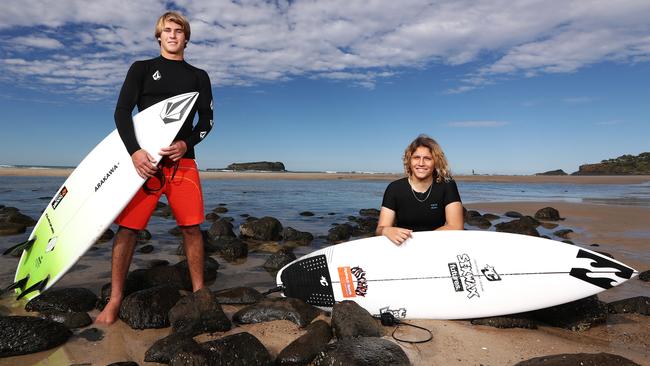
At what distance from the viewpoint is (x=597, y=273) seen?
3.73 metres

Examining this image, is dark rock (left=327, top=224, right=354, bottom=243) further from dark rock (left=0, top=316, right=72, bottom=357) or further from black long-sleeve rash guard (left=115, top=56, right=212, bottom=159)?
dark rock (left=0, top=316, right=72, bottom=357)

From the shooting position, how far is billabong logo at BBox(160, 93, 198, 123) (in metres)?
3.97

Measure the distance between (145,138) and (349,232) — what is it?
6.17 m

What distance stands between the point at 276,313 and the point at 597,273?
307 cm

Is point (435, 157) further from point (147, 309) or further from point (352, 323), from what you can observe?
point (147, 309)

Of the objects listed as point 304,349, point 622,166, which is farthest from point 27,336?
point 622,166

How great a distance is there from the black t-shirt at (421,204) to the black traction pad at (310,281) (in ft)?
3.38

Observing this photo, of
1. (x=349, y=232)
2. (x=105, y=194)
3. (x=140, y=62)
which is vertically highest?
(x=140, y=62)

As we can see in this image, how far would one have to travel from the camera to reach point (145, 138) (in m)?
4.03

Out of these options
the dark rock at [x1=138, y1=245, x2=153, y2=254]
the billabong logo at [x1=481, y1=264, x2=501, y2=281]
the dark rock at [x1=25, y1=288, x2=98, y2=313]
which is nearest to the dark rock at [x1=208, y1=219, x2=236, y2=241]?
the dark rock at [x1=138, y1=245, x2=153, y2=254]

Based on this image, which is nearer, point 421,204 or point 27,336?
point 27,336

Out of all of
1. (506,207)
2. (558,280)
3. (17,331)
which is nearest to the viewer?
(17,331)

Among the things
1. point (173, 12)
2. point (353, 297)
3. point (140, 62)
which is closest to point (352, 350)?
point (353, 297)

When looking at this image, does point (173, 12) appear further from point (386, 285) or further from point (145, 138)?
point (386, 285)
